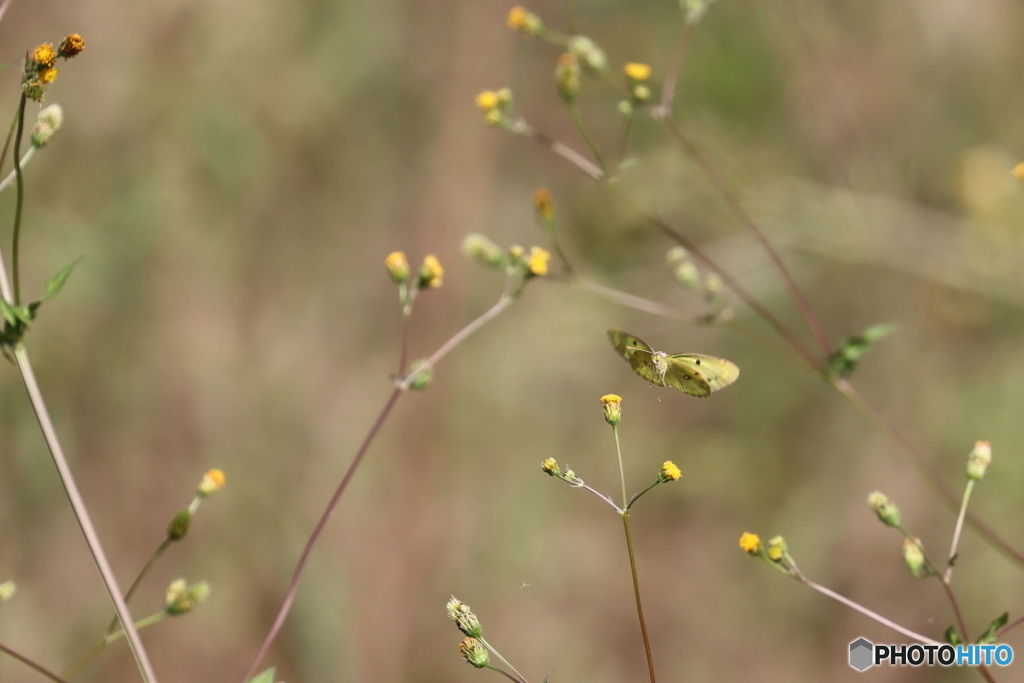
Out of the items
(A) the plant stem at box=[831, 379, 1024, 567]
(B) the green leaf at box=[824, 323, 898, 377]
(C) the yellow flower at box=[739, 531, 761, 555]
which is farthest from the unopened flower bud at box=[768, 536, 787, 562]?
(B) the green leaf at box=[824, 323, 898, 377]

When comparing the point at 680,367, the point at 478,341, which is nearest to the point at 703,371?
the point at 680,367

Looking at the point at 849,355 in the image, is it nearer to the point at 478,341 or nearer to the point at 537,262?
the point at 537,262

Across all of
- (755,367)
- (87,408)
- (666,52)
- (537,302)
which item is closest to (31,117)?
(87,408)

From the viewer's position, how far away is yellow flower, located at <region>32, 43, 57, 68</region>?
139 centimetres

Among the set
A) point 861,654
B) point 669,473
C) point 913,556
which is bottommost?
point 861,654

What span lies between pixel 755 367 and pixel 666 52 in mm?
1916

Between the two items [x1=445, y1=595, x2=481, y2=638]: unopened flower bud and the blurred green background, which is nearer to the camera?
[x1=445, y1=595, x2=481, y2=638]: unopened flower bud

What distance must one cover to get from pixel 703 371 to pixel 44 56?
1.41m

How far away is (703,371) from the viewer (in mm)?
1611

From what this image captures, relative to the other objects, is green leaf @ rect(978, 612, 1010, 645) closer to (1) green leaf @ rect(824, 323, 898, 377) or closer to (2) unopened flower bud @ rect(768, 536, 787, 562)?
(2) unopened flower bud @ rect(768, 536, 787, 562)

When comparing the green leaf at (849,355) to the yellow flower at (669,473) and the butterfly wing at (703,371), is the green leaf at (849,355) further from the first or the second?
the yellow flower at (669,473)

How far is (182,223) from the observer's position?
3.99 meters

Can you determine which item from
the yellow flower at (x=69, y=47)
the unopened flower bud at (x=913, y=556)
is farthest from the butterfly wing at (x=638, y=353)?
the yellow flower at (x=69, y=47)

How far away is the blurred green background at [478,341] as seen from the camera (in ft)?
11.3
